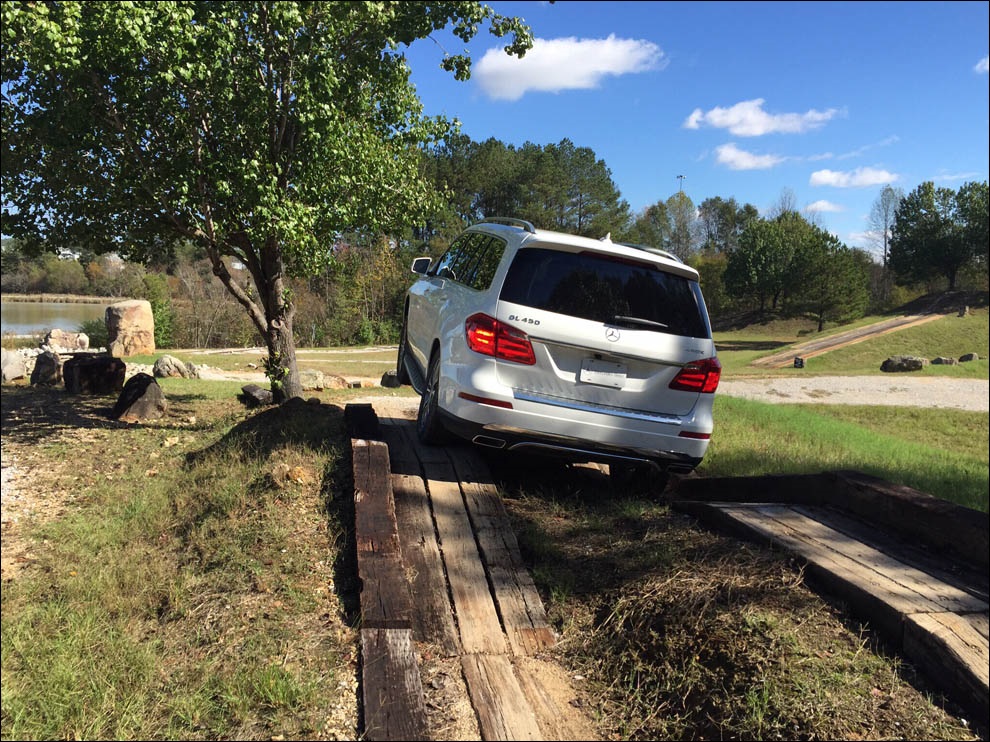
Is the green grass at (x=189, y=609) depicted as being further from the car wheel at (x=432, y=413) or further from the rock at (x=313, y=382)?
the rock at (x=313, y=382)

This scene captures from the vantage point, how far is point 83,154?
8.17 m

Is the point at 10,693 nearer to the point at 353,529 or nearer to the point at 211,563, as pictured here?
the point at 211,563

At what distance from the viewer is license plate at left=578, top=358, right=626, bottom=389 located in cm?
478

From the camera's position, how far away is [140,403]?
1038 cm

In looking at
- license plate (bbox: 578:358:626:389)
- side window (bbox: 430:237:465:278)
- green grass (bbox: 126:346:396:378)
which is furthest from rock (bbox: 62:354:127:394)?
license plate (bbox: 578:358:626:389)

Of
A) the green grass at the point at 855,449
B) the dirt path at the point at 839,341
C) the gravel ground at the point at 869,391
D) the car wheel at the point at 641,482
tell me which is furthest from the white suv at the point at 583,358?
the dirt path at the point at 839,341

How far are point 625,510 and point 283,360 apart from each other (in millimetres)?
6699

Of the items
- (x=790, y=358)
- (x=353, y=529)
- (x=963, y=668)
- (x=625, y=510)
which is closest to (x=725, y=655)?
(x=963, y=668)

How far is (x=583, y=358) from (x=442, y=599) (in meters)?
2.00

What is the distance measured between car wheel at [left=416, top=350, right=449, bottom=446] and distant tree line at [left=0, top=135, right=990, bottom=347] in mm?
19878

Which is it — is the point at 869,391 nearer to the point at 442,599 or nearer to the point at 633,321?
the point at 633,321

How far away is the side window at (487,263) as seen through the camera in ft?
16.8

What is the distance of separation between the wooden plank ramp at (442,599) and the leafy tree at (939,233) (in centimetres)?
6509

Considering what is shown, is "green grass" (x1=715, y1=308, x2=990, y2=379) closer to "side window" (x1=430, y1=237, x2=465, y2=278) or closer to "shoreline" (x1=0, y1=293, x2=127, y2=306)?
"side window" (x1=430, y1=237, x2=465, y2=278)
